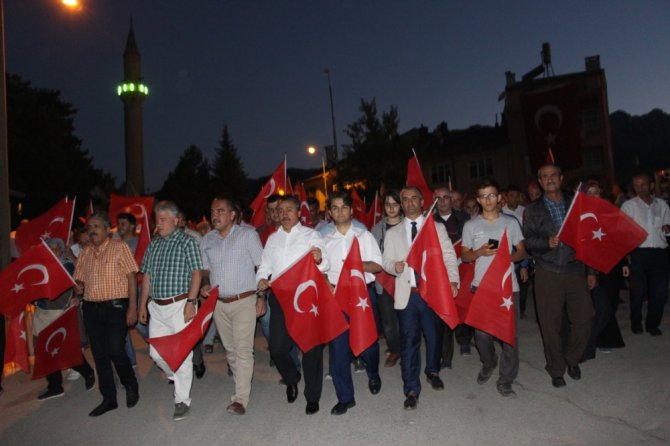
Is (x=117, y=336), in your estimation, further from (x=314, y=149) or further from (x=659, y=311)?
(x=314, y=149)

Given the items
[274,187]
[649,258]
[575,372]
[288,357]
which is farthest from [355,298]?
[274,187]

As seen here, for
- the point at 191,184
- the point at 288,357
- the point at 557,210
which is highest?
the point at 191,184

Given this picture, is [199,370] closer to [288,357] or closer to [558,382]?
[288,357]

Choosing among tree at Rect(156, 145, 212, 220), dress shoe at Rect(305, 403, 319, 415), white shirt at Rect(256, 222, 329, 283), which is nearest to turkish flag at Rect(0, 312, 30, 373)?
white shirt at Rect(256, 222, 329, 283)

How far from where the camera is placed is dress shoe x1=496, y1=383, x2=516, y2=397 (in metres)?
5.37

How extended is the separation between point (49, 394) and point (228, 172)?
5633 centimetres

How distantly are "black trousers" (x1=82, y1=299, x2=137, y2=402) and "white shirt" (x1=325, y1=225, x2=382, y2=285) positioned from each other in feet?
7.56

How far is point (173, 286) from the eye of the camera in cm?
539

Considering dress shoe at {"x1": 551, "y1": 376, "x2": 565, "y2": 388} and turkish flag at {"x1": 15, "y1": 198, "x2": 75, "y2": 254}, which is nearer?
dress shoe at {"x1": 551, "y1": 376, "x2": 565, "y2": 388}

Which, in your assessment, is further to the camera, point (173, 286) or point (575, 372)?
point (575, 372)

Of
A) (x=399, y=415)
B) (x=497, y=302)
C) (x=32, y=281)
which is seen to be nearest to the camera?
A: (x=399, y=415)

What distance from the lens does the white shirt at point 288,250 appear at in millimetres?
5406

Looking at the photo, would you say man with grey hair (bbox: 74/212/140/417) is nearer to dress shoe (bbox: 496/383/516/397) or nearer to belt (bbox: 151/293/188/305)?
belt (bbox: 151/293/188/305)

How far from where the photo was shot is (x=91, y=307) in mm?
5605
